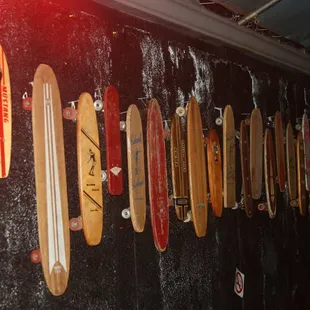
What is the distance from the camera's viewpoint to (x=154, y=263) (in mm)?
2311

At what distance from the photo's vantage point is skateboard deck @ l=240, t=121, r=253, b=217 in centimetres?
303

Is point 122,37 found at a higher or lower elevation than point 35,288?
higher

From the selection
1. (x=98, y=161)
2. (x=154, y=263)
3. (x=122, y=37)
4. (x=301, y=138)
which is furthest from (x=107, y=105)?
(x=301, y=138)

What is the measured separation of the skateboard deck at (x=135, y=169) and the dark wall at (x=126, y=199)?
0.06 meters

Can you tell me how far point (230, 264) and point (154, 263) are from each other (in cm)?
84

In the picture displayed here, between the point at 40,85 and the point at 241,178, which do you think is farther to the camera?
the point at 241,178

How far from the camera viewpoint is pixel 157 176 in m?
2.31

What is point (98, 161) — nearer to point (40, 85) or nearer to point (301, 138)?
point (40, 85)

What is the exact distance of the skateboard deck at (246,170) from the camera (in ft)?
9.95

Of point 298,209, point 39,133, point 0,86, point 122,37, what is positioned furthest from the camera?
point 298,209

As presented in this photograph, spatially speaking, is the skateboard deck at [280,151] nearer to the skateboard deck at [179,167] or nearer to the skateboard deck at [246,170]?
the skateboard deck at [246,170]

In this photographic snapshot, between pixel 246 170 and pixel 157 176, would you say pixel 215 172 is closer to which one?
pixel 246 170

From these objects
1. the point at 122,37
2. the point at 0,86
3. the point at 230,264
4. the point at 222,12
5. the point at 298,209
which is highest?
the point at 222,12

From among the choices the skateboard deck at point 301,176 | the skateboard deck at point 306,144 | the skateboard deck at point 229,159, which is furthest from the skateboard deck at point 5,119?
the skateboard deck at point 306,144
